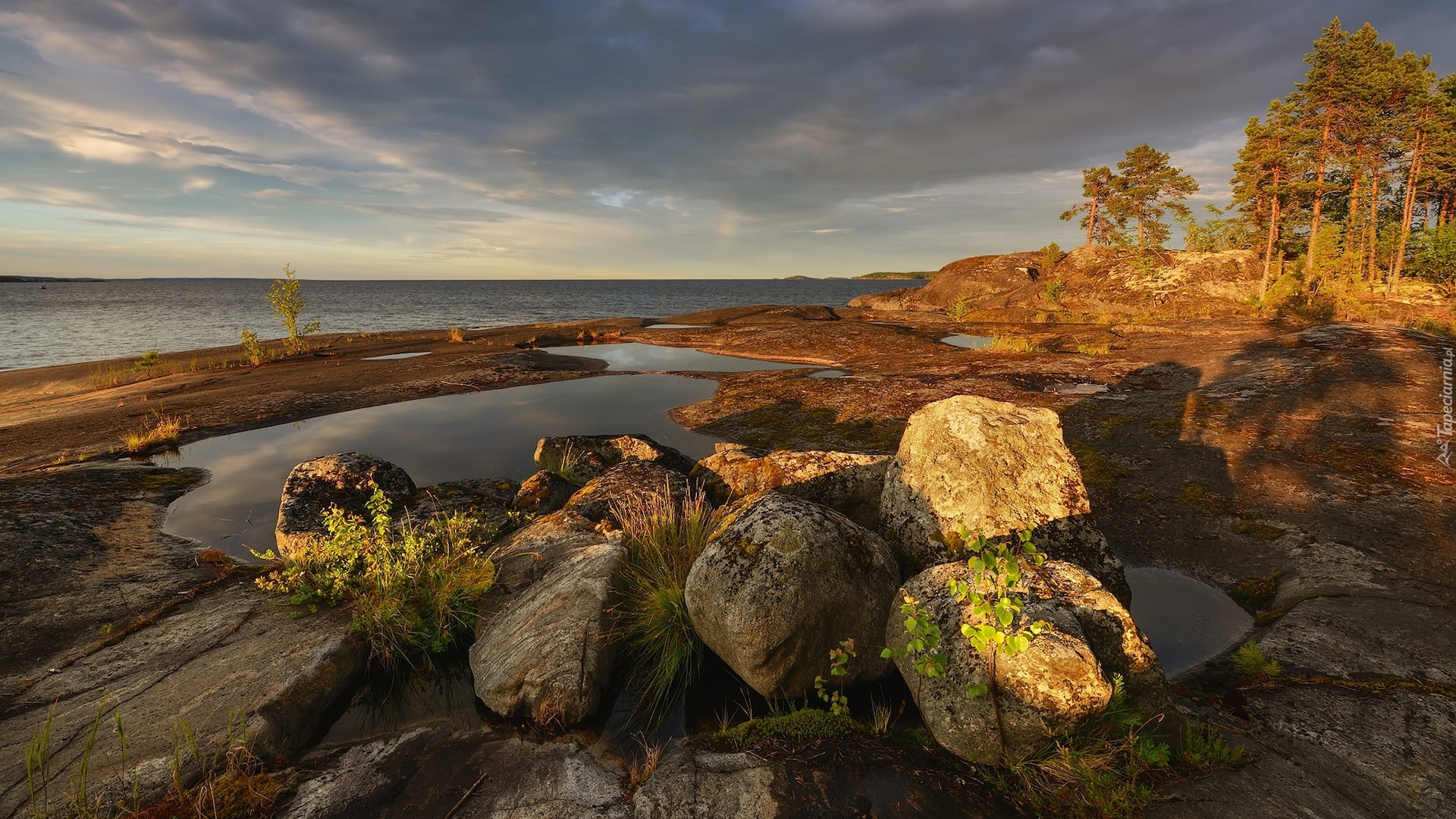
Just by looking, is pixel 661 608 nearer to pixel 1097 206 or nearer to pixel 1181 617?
pixel 1181 617

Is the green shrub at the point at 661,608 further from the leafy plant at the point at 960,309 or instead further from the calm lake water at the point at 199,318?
the calm lake water at the point at 199,318

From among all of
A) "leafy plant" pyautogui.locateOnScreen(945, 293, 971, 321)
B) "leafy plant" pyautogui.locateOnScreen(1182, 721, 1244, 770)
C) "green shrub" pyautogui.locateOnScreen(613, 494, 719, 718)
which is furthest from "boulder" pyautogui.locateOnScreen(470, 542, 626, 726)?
"leafy plant" pyautogui.locateOnScreen(945, 293, 971, 321)

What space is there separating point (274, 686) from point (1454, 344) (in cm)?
3528

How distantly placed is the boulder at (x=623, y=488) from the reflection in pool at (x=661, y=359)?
18.7 metres

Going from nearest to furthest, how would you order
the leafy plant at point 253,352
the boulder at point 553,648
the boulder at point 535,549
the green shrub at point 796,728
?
the green shrub at point 796,728, the boulder at point 553,648, the boulder at point 535,549, the leafy plant at point 253,352

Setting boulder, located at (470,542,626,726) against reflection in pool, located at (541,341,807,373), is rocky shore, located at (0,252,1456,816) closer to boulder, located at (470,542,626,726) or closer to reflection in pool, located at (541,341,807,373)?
boulder, located at (470,542,626,726)

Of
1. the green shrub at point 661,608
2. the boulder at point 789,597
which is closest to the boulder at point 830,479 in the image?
the green shrub at point 661,608

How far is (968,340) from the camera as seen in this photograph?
1467 inches

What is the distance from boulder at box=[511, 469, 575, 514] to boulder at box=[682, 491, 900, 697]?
615cm

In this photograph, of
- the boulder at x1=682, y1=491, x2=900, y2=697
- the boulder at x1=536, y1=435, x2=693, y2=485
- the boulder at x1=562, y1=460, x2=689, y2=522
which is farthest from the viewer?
the boulder at x1=536, y1=435, x2=693, y2=485

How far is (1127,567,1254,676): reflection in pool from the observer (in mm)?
7168

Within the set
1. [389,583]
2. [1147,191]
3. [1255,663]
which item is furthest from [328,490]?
[1147,191]

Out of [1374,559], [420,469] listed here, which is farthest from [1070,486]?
[420,469]

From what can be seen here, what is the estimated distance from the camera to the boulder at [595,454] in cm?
1448
